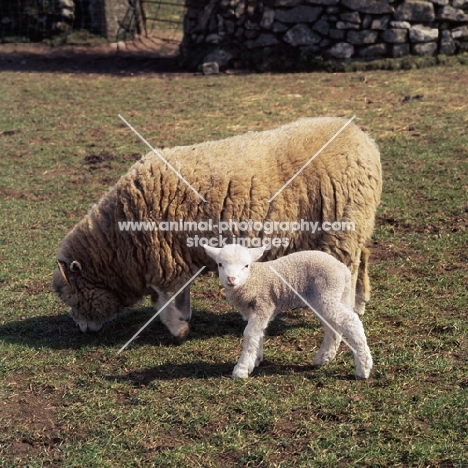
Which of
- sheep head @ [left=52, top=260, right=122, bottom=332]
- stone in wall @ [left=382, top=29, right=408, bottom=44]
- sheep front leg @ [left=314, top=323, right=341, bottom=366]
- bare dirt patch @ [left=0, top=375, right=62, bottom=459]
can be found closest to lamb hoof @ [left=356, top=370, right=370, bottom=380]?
sheep front leg @ [left=314, top=323, right=341, bottom=366]

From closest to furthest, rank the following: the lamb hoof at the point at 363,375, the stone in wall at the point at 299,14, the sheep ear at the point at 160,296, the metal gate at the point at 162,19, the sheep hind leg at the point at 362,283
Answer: the lamb hoof at the point at 363,375 → the sheep ear at the point at 160,296 → the sheep hind leg at the point at 362,283 → the stone in wall at the point at 299,14 → the metal gate at the point at 162,19

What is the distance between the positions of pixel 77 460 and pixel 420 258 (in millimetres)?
3891

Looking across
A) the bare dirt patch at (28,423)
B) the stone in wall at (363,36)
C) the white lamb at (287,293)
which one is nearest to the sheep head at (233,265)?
the white lamb at (287,293)

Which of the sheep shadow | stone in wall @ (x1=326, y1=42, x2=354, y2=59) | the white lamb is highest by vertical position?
stone in wall @ (x1=326, y1=42, x2=354, y2=59)

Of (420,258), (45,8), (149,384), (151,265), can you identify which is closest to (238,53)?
(45,8)

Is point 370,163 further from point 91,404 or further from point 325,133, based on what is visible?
point 91,404

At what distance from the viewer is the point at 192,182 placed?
569 centimetres

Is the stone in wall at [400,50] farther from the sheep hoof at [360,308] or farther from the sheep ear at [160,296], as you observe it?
the sheep ear at [160,296]

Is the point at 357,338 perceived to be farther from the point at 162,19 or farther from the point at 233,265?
the point at 162,19

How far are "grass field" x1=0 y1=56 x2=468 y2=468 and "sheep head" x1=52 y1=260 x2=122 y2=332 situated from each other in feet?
0.60

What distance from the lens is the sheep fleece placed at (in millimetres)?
5652

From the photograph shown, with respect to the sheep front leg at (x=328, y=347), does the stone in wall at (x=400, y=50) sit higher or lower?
higher

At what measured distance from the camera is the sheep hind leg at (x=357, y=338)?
15.7 ft

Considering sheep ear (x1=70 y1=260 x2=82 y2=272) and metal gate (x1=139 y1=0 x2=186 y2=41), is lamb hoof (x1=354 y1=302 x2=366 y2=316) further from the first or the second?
metal gate (x1=139 y1=0 x2=186 y2=41)
